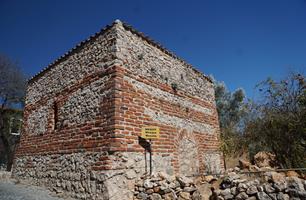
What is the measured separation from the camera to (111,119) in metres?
5.82

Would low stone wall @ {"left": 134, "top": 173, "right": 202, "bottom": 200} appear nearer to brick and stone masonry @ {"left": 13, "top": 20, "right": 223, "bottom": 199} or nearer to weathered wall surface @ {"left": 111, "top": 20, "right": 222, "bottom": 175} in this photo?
brick and stone masonry @ {"left": 13, "top": 20, "right": 223, "bottom": 199}

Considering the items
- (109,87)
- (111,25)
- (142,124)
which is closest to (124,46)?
(111,25)

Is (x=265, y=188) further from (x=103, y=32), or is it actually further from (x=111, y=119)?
(x=103, y=32)

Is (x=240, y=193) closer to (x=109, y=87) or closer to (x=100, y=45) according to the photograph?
(x=109, y=87)

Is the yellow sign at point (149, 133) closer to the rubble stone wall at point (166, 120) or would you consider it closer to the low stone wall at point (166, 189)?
the rubble stone wall at point (166, 120)

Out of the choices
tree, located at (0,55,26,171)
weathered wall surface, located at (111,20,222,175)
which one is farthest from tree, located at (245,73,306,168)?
tree, located at (0,55,26,171)

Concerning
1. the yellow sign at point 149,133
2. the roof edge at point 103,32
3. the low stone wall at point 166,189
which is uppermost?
the roof edge at point 103,32

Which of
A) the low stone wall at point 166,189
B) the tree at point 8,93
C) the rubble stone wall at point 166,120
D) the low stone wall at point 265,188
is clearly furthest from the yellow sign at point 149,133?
the tree at point 8,93

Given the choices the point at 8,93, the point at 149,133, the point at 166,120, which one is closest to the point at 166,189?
the point at 149,133

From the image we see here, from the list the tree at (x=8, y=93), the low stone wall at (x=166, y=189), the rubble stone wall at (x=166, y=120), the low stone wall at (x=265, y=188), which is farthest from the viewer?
the tree at (x=8, y=93)

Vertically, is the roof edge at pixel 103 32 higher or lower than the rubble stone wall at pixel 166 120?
higher

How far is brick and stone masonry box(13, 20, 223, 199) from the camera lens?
5.81m

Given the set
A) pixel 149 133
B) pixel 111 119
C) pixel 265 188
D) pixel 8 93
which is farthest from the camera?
pixel 8 93

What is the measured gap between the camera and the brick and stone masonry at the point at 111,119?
581cm
